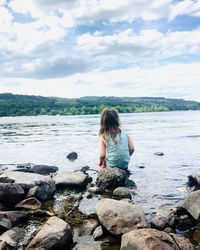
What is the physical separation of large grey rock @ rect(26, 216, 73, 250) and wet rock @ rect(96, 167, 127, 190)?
3745 millimetres

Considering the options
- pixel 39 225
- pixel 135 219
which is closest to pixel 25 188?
pixel 39 225

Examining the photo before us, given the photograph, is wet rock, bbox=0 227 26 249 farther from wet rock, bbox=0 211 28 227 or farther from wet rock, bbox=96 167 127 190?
wet rock, bbox=96 167 127 190

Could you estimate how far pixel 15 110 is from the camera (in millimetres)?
149875

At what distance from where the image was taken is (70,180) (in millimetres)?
9719

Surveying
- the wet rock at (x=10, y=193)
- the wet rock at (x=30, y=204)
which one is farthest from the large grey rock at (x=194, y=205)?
the wet rock at (x=10, y=193)

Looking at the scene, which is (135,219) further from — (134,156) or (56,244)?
(134,156)

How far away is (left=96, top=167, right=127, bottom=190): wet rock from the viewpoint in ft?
30.3

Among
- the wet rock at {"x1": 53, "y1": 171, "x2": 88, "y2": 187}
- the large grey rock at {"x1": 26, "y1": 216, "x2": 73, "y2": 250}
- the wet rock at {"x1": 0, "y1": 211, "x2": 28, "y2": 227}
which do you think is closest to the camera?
the large grey rock at {"x1": 26, "y1": 216, "x2": 73, "y2": 250}

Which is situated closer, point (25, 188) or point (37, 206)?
point (37, 206)

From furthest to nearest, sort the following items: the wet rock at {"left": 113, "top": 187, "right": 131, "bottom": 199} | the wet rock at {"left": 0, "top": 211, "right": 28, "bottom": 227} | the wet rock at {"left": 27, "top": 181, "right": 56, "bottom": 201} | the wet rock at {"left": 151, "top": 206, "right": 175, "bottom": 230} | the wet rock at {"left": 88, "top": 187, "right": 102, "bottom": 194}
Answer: the wet rock at {"left": 88, "top": 187, "right": 102, "bottom": 194}, the wet rock at {"left": 113, "top": 187, "right": 131, "bottom": 199}, the wet rock at {"left": 27, "top": 181, "right": 56, "bottom": 201}, the wet rock at {"left": 0, "top": 211, "right": 28, "bottom": 227}, the wet rock at {"left": 151, "top": 206, "right": 175, "bottom": 230}

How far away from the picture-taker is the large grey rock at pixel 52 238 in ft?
16.6

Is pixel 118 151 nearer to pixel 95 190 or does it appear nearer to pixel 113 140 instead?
pixel 113 140

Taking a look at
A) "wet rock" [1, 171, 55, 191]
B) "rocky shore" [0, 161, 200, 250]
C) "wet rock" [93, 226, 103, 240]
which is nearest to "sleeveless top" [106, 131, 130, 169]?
"rocky shore" [0, 161, 200, 250]

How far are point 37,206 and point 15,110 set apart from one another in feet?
493
